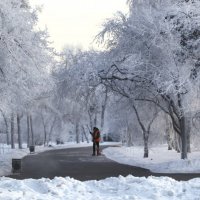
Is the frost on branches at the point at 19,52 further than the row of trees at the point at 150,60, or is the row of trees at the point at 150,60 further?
the row of trees at the point at 150,60

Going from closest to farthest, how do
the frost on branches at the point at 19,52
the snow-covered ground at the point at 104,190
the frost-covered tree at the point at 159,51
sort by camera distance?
1. the snow-covered ground at the point at 104,190
2. the frost on branches at the point at 19,52
3. the frost-covered tree at the point at 159,51

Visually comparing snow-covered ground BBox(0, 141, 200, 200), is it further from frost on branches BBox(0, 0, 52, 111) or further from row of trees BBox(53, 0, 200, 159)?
row of trees BBox(53, 0, 200, 159)

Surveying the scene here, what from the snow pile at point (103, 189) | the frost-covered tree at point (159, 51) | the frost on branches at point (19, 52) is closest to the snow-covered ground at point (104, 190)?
the snow pile at point (103, 189)

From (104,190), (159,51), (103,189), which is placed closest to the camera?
(104,190)

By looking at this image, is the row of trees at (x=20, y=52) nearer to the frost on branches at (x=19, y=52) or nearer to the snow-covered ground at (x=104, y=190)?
the frost on branches at (x=19, y=52)

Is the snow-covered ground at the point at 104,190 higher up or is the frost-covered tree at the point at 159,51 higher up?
the frost-covered tree at the point at 159,51

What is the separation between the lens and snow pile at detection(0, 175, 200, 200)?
11.7 m

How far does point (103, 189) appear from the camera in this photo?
1303 cm

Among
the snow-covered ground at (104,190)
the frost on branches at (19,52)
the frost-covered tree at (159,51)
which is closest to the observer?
the snow-covered ground at (104,190)

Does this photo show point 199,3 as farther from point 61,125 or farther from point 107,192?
point 61,125

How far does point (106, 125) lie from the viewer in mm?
87375

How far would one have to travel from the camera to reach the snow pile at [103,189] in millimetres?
11672

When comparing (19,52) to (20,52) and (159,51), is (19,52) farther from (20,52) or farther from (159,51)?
(159,51)

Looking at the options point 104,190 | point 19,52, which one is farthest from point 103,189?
point 19,52
